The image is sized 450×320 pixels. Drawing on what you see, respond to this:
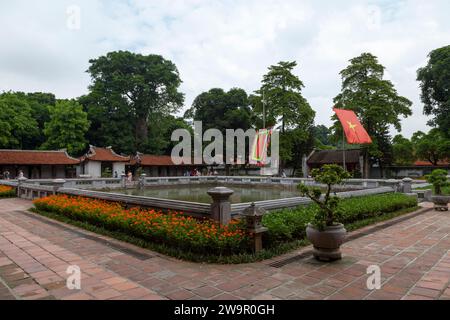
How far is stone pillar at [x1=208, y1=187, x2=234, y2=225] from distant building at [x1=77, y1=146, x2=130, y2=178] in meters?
30.7

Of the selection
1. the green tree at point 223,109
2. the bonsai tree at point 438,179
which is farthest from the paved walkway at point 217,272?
the green tree at point 223,109

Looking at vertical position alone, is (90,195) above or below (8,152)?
below

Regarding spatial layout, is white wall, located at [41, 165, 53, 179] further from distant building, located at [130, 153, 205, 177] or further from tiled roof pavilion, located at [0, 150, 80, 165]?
distant building, located at [130, 153, 205, 177]

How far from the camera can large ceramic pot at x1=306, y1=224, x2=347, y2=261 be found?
5.42 metres

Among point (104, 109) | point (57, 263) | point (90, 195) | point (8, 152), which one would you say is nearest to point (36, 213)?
point (90, 195)

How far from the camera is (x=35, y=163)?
2997 centimetres

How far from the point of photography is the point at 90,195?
36.6ft

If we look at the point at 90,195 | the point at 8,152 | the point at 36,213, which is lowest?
the point at 36,213

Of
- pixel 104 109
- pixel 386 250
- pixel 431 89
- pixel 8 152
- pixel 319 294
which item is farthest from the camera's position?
pixel 104 109

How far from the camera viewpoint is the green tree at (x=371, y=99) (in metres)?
27.5

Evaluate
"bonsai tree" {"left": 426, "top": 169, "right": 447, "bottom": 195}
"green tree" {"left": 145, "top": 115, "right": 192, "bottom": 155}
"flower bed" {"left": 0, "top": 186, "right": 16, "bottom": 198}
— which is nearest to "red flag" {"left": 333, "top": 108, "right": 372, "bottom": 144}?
"bonsai tree" {"left": 426, "top": 169, "right": 447, "bottom": 195}

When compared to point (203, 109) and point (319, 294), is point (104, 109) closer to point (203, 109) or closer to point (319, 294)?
point (203, 109)

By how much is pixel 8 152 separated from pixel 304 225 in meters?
31.2

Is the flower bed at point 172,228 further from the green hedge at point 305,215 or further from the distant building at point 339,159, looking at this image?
the distant building at point 339,159
